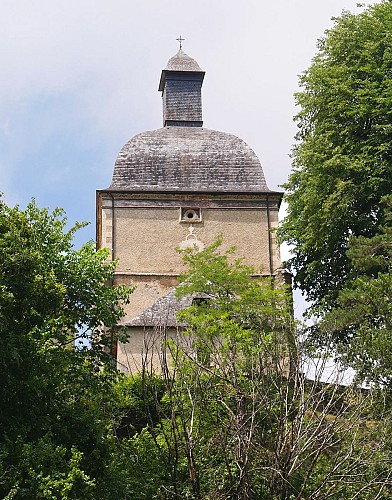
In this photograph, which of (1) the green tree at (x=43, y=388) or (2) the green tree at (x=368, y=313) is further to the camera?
(2) the green tree at (x=368, y=313)

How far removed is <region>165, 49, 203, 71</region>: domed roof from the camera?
113 ft

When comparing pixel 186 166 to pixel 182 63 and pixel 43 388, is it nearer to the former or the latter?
pixel 182 63

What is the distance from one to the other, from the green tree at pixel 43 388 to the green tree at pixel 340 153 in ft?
29.9

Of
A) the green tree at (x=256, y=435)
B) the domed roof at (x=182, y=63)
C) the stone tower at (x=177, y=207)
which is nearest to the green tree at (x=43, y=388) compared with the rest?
the green tree at (x=256, y=435)

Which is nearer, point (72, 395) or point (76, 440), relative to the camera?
point (76, 440)

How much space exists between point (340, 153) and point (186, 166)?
275 inches

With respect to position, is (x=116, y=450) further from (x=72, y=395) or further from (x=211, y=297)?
(x=211, y=297)

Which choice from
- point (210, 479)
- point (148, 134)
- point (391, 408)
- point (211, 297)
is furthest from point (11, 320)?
point (148, 134)

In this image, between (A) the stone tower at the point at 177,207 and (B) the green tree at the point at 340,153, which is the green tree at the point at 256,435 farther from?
(A) the stone tower at the point at 177,207

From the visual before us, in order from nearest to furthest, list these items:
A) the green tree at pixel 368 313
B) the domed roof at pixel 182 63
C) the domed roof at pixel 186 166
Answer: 1. the green tree at pixel 368 313
2. the domed roof at pixel 186 166
3. the domed roof at pixel 182 63

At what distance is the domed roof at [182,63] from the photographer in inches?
1355

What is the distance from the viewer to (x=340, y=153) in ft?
79.0

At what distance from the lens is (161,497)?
13.9 metres

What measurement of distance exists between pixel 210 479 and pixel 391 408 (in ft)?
12.2
